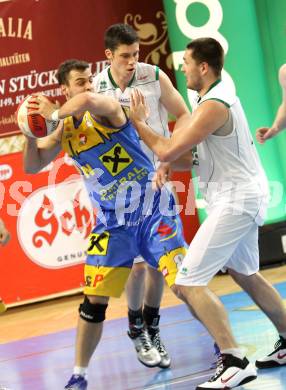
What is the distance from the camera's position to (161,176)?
16.0 feet

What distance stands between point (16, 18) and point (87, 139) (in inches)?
164

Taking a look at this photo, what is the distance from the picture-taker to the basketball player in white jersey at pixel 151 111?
5.81 metres

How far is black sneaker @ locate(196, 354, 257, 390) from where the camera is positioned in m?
4.76

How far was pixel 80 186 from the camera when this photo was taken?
29.5 feet


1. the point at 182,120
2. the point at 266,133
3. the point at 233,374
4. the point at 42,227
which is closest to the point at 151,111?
the point at 182,120

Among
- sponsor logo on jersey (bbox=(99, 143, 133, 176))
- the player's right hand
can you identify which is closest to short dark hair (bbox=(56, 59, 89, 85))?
sponsor logo on jersey (bbox=(99, 143, 133, 176))

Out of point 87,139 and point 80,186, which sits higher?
Result: point 87,139

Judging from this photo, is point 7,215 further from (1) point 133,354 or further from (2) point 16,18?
(1) point 133,354

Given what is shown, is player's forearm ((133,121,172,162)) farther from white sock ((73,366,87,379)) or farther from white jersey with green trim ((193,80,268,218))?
white sock ((73,366,87,379))

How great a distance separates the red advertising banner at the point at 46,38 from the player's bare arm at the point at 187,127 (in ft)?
14.0

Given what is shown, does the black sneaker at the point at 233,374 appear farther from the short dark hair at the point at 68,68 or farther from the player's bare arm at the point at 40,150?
the short dark hair at the point at 68,68

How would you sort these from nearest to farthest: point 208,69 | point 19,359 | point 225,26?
point 208,69
point 19,359
point 225,26

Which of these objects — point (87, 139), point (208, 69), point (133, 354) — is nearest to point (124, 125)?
point (87, 139)

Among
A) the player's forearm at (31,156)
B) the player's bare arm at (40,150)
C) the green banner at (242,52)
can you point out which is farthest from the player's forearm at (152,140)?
the green banner at (242,52)
